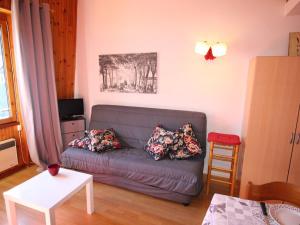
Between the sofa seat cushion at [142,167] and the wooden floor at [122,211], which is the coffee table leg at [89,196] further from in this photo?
the sofa seat cushion at [142,167]

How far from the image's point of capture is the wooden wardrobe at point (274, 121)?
6.65 ft

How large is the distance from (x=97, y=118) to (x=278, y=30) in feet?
8.88

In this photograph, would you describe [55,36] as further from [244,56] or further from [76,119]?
[244,56]

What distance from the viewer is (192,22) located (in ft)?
8.87

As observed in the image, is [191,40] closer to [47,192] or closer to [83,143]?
[83,143]

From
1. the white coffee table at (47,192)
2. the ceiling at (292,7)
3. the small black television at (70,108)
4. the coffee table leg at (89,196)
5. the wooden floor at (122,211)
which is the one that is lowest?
the wooden floor at (122,211)

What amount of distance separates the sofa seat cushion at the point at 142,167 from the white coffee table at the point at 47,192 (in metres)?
0.49

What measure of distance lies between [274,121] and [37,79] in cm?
306

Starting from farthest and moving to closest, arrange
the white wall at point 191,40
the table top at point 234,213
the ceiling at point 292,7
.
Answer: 1. the white wall at point 191,40
2. the ceiling at point 292,7
3. the table top at point 234,213

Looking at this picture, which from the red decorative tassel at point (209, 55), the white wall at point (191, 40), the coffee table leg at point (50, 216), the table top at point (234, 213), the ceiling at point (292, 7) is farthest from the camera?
the red decorative tassel at point (209, 55)

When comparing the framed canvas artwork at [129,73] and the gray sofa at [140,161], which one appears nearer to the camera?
the gray sofa at [140,161]

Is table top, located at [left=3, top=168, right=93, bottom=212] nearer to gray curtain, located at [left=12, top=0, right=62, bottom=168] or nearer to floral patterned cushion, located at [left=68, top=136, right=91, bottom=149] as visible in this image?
floral patterned cushion, located at [left=68, top=136, right=91, bottom=149]

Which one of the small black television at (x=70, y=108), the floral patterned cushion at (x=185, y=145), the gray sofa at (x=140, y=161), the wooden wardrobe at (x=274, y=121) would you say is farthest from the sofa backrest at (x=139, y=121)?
the wooden wardrobe at (x=274, y=121)

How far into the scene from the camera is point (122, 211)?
2.20 metres
